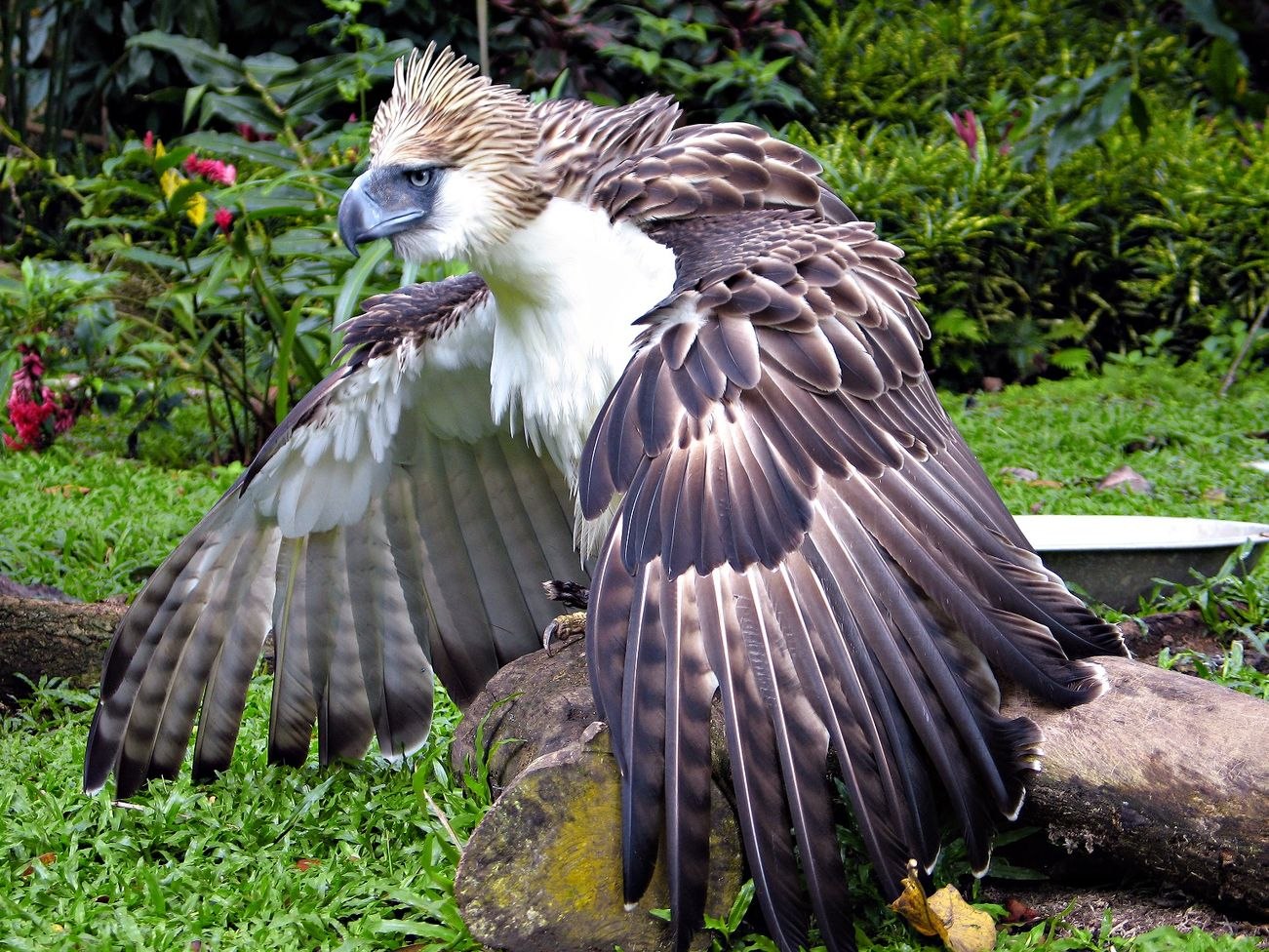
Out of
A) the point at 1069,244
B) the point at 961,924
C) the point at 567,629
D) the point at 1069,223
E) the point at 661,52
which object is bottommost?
the point at 961,924

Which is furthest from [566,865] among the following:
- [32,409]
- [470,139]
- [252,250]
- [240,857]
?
[32,409]

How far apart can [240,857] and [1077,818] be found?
168 centimetres

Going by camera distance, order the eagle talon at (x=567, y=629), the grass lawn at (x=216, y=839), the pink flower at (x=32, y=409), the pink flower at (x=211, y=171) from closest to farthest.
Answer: the grass lawn at (x=216, y=839)
the eagle talon at (x=567, y=629)
the pink flower at (x=32, y=409)
the pink flower at (x=211, y=171)

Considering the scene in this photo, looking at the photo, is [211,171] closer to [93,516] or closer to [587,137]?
[93,516]

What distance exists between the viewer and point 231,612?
3.42 meters

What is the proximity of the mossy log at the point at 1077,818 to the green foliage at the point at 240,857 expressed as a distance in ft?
0.63

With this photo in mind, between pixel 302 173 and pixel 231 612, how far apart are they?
10.7ft

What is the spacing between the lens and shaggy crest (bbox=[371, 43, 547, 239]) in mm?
3139

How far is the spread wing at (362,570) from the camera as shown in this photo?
332 cm

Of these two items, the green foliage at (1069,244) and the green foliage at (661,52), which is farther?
the green foliage at (661,52)

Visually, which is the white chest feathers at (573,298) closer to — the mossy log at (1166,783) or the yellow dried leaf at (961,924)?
the mossy log at (1166,783)

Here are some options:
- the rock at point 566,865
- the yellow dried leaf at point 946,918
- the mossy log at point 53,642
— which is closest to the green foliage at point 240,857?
the rock at point 566,865

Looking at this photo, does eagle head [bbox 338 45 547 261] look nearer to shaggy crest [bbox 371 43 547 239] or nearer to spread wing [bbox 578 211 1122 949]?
shaggy crest [bbox 371 43 547 239]

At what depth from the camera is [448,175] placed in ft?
10.4
